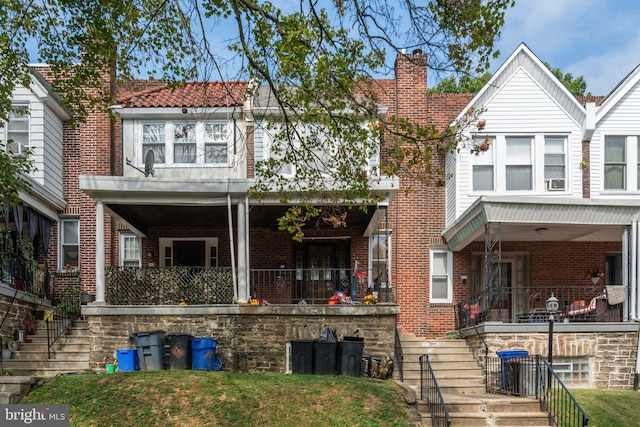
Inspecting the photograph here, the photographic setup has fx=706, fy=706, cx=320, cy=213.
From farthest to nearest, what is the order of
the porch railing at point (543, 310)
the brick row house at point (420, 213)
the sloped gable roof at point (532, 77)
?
the sloped gable roof at point (532, 77), the brick row house at point (420, 213), the porch railing at point (543, 310)

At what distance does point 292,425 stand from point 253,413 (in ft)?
2.45

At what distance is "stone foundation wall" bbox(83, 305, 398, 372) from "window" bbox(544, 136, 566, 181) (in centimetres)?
749

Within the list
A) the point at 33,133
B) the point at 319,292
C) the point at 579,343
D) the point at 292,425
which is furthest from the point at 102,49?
the point at 579,343

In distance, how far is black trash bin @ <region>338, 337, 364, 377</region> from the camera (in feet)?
48.3

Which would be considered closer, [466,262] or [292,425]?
[292,425]

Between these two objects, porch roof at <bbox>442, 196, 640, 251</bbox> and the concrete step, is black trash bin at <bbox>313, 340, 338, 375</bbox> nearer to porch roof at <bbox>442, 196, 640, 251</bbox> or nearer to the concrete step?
porch roof at <bbox>442, 196, 640, 251</bbox>

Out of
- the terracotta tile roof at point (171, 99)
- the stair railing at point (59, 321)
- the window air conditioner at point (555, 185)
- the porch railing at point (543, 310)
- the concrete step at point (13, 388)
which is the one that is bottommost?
the concrete step at point (13, 388)

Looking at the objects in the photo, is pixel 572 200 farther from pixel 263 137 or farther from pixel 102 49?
pixel 102 49

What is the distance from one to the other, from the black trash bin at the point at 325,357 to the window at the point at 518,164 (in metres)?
8.22

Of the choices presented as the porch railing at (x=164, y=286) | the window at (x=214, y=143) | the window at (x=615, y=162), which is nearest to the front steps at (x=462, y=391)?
the porch railing at (x=164, y=286)

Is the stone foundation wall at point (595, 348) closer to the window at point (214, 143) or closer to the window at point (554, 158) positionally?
the window at point (554, 158)

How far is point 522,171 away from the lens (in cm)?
2017

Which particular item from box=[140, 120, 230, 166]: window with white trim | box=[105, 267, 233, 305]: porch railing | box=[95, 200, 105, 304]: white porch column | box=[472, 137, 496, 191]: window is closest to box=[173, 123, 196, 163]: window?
box=[140, 120, 230, 166]: window with white trim

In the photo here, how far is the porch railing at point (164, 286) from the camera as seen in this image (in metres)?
16.2
